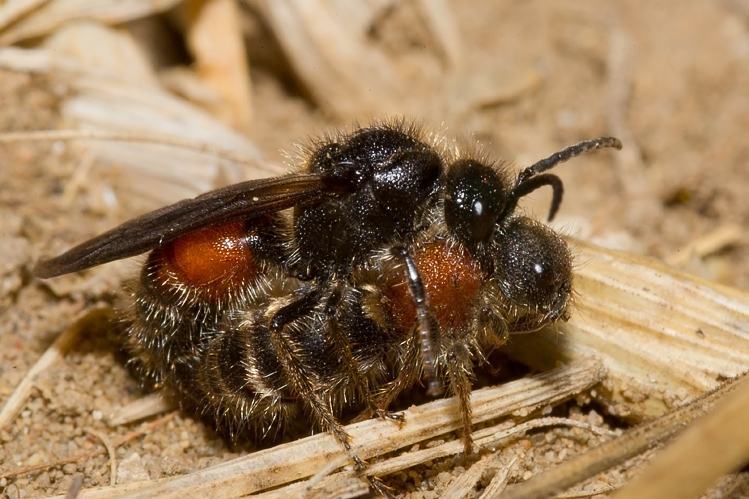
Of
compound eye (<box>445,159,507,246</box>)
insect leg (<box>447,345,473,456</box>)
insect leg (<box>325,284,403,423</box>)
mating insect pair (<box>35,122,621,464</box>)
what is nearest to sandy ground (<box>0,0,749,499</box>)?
insect leg (<box>447,345,473,456</box>)

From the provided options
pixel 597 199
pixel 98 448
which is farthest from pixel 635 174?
pixel 98 448

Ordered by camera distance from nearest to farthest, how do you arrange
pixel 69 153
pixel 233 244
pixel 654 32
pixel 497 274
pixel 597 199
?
1. pixel 497 274
2. pixel 233 244
3. pixel 69 153
4. pixel 597 199
5. pixel 654 32

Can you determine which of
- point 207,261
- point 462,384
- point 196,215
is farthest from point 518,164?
point 196,215

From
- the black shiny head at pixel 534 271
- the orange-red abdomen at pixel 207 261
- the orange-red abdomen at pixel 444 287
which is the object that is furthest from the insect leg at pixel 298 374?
the black shiny head at pixel 534 271

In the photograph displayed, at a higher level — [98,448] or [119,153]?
[119,153]

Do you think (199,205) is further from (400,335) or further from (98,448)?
(98,448)

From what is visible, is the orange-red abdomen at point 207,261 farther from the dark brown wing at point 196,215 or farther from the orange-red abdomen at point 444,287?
the orange-red abdomen at point 444,287
